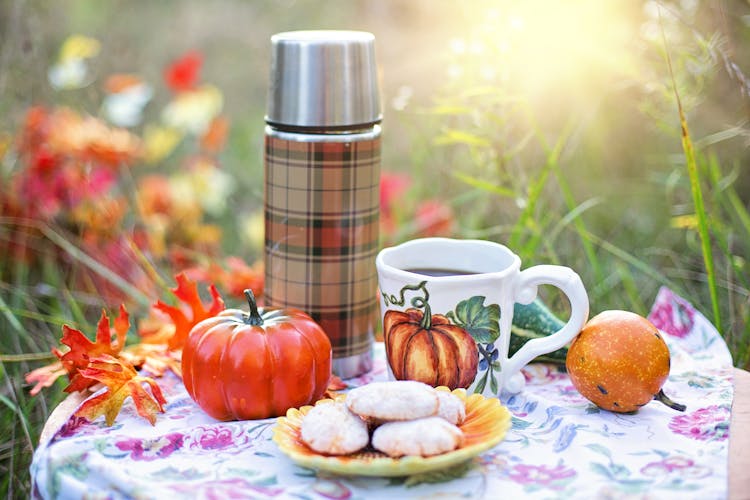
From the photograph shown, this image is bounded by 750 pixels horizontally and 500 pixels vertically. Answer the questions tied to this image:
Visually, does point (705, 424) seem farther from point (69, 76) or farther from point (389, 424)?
point (69, 76)

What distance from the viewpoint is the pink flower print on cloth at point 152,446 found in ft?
2.70

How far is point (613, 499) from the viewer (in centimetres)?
73

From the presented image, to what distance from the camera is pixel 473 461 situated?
31.1 inches

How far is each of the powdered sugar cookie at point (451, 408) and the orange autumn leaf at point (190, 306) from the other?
0.36 meters

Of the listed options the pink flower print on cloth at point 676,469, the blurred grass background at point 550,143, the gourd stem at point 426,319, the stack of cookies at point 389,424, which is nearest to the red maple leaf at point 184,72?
the blurred grass background at point 550,143

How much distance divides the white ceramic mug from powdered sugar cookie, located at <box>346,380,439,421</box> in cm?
13

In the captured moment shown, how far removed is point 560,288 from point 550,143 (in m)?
0.93

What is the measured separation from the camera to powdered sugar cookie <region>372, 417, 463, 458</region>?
28.9 inches

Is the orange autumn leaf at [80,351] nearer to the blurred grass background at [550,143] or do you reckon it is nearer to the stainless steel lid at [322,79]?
the blurred grass background at [550,143]

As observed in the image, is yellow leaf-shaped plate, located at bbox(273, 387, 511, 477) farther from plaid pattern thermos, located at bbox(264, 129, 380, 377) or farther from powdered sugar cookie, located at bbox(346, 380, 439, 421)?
plaid pattern thermos, located at bbox(264, 129, 380, 377)

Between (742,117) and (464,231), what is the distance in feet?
1.82

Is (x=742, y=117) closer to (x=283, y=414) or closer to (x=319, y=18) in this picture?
(x=283, y=414)

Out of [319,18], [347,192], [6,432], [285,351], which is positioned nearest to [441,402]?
[285,351]

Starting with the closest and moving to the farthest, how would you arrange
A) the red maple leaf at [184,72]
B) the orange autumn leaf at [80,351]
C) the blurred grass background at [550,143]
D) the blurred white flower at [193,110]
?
the orange autumn leaf at [80,351], the blurred grass background at [550,143], the red maple leaf at [184,72], the blurred white flower at [193,110]
